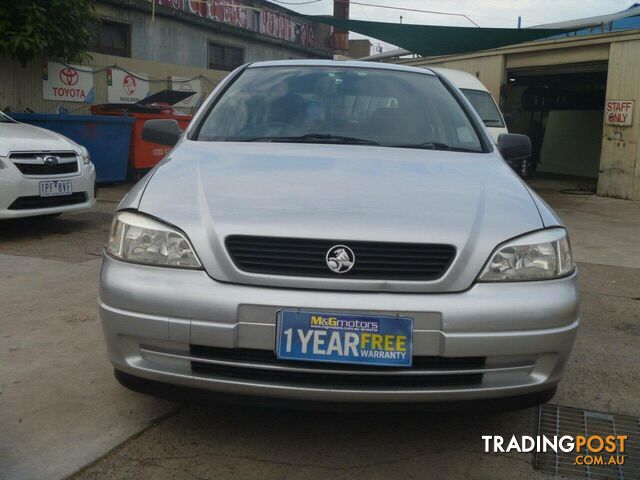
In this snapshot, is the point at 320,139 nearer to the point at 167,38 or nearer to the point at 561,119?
the point at 167,38

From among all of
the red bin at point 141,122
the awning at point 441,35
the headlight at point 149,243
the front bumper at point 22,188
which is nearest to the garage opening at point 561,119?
the awning at point 441,35

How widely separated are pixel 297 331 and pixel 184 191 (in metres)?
0.74

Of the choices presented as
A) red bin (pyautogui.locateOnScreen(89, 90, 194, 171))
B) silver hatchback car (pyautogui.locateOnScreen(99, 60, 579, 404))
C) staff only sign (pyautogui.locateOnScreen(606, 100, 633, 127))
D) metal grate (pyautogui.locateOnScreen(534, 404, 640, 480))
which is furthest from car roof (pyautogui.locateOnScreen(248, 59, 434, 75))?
staff only sign (pyautogui.locateOnScreen(606, 100, 633, 127))

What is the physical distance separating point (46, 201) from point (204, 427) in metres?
4.39

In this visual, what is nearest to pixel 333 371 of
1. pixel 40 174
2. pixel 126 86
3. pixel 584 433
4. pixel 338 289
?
pixel 338 289

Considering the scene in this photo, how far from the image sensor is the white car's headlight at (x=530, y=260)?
228 cm

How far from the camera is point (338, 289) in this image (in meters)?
2.18

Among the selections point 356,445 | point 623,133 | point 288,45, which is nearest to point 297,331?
point 356,445

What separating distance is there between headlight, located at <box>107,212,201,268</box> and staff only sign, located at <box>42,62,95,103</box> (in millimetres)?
10493

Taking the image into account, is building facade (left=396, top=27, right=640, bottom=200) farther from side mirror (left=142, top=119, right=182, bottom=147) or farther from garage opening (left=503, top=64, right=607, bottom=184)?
side mirror (left=142, top=119, right=182, bottom=147)

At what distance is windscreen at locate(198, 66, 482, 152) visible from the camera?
10.7ft

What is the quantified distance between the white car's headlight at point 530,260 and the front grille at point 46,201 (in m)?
5.00

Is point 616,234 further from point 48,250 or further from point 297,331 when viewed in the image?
point 297,331

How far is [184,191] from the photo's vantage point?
250 cm
